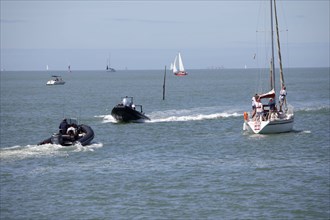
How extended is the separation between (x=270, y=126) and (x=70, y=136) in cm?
1279

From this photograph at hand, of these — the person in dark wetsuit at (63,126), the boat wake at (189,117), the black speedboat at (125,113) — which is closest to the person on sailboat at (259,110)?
the person in dark wetsuit at (63,126)

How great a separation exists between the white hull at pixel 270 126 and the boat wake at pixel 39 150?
34.4 feet

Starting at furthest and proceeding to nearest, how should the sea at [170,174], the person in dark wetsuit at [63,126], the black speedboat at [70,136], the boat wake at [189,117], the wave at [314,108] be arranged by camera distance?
1. the wave at [314,108]
2. the boat wake at [189,117]
3. the person in dark wetsuit at [63,126]
4. the black speedboat at [70,136]
5. the sea at [170,174]

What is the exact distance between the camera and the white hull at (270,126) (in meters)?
42.2

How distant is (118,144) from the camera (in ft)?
136

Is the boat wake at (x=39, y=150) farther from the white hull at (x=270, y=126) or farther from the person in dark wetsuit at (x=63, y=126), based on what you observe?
the white hull at (x=270, y=126)

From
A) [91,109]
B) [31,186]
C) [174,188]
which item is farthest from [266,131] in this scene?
[91,109]

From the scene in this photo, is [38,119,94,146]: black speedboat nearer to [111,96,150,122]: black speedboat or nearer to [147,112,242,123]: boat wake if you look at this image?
[111,96,150,122]: black speedboat

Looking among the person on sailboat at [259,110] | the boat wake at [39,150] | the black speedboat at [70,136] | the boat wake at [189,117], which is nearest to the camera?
the boat wake at [39,150]

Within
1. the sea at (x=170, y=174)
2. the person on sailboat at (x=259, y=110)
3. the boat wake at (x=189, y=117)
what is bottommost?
the sea at (x=170, y=174)

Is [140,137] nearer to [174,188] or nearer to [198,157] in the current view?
[198,157]

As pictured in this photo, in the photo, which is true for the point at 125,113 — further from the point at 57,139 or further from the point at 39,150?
the point at 39,150

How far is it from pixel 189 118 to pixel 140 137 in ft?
45.7

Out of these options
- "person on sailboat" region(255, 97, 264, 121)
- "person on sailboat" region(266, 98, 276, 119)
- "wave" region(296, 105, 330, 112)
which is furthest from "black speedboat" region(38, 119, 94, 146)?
"wave" region(296, 105, 330, 112)
